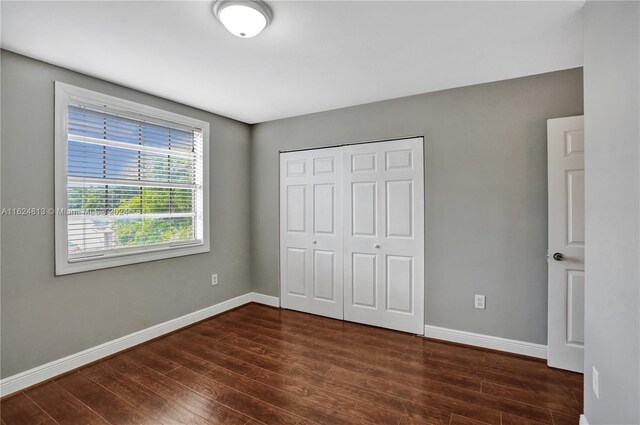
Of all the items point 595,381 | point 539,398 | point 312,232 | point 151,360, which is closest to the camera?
point 595,381

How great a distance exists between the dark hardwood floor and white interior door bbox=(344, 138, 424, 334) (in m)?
0.40

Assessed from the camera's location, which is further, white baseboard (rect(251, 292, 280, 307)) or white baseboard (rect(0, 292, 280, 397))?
white baseboard (rect(251, 292, 280, 307))

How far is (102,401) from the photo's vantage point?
2.07 meters

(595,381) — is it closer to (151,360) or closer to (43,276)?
(151,360)

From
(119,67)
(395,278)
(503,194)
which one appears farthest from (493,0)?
(119,67)

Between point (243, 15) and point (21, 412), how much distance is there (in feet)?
9.31

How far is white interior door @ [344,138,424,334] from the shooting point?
3146mm

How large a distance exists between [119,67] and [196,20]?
3.46 feet

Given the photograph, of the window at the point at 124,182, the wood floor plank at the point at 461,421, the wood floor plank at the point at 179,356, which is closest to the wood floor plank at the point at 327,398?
the wood floor plank at the point at 179,356

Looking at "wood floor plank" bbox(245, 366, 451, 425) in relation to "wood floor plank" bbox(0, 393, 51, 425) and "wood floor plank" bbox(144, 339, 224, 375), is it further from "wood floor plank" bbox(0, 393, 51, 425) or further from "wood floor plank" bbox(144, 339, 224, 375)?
"wood floor plank" bbox(0, 393, 51, 425)

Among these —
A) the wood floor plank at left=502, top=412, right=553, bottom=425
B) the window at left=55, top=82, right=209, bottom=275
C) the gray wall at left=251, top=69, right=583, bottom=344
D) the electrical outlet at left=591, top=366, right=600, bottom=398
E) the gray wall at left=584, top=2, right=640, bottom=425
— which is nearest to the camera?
the gray wall at left=584, top=2, right=640, bottom=425

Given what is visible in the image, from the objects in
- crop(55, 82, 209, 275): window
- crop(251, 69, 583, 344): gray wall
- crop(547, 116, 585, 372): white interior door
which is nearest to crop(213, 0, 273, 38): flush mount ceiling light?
crop(55, 82, 209, 275): window

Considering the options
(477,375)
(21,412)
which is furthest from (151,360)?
(477,375)

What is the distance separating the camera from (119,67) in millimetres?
2449
